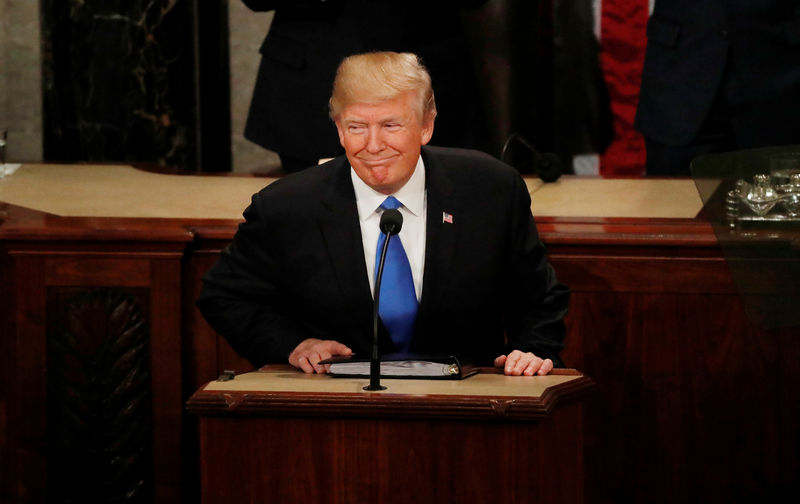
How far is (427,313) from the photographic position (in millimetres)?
2887

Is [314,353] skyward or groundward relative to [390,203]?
groundward

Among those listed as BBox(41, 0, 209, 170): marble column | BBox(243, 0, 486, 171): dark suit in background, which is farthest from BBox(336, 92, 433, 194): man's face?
BBox(41, 0, 209, 170): marble column

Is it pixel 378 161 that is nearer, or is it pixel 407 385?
pixel 407 385

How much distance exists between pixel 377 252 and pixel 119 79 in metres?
2.96

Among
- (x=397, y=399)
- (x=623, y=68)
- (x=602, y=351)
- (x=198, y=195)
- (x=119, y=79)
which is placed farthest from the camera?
(x=623, y=68)

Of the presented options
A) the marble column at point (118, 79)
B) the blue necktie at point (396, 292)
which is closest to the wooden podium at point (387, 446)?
the blue necktie at point (396, 292)

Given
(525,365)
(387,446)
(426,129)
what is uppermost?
(426,129)

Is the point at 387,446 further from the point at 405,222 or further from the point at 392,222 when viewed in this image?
the point at 405,222

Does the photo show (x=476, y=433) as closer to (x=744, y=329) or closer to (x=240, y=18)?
(x=744, y=329)

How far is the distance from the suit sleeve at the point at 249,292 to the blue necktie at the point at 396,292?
209 mm

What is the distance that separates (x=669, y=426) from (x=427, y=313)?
851 millimetres

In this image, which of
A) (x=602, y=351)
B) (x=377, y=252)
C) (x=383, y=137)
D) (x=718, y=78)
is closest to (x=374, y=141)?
(x=383, y=137)

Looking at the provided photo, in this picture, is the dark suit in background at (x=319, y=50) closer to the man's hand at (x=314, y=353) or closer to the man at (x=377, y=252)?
the man at (x=377, y=252)

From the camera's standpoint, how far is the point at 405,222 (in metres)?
2.92
